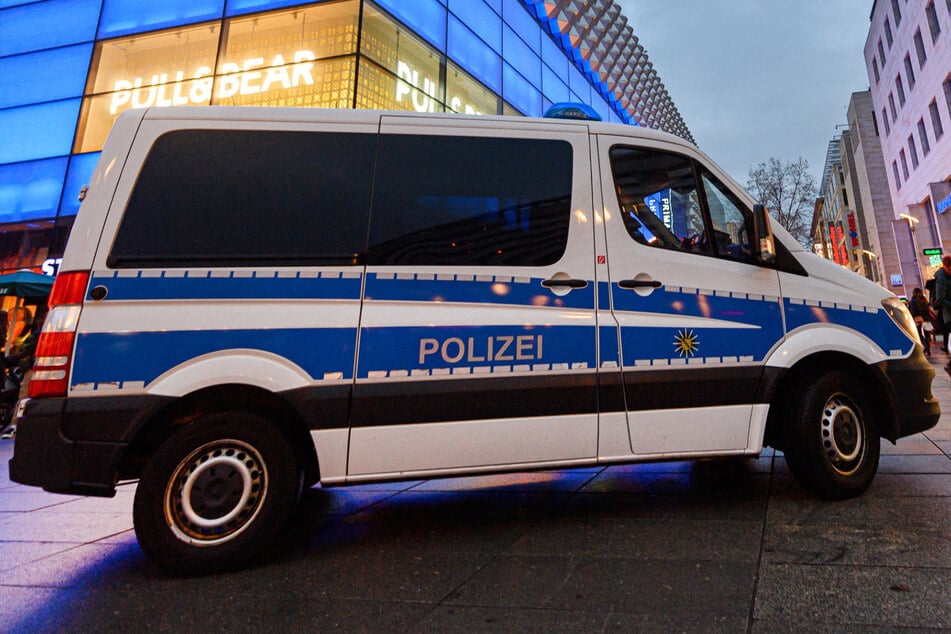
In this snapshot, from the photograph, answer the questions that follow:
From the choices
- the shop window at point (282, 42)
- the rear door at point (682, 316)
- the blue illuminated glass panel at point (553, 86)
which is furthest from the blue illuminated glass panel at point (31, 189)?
the rear door at point (682, 316)

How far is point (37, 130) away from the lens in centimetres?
1471

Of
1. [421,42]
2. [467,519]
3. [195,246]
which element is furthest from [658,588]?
[421,42]

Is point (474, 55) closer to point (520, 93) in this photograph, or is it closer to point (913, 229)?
point (520, 93)

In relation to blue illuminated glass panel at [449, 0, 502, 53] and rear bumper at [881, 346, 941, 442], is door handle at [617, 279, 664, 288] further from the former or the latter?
blue illuminated glass panel at [449, 0, 502, 53]

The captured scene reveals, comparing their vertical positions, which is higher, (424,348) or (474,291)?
(474,291)

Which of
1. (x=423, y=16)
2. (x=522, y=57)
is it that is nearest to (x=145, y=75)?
(x=423, y=16)

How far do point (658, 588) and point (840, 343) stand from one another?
6.58 feet

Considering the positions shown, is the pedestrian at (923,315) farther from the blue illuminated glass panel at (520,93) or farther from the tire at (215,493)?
the tire at (215,493)

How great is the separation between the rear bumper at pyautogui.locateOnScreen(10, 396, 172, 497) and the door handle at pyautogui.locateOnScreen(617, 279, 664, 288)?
247 centimetres

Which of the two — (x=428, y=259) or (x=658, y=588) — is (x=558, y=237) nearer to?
(x=428, y=259)

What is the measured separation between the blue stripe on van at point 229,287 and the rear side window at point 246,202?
0.28 feet

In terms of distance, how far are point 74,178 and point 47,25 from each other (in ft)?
18.3

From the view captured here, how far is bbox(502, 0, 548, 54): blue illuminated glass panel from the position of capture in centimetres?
1831

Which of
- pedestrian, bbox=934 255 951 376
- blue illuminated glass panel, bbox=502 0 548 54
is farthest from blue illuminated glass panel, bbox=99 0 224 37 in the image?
pedestrian, bbox=934 255 951 376
